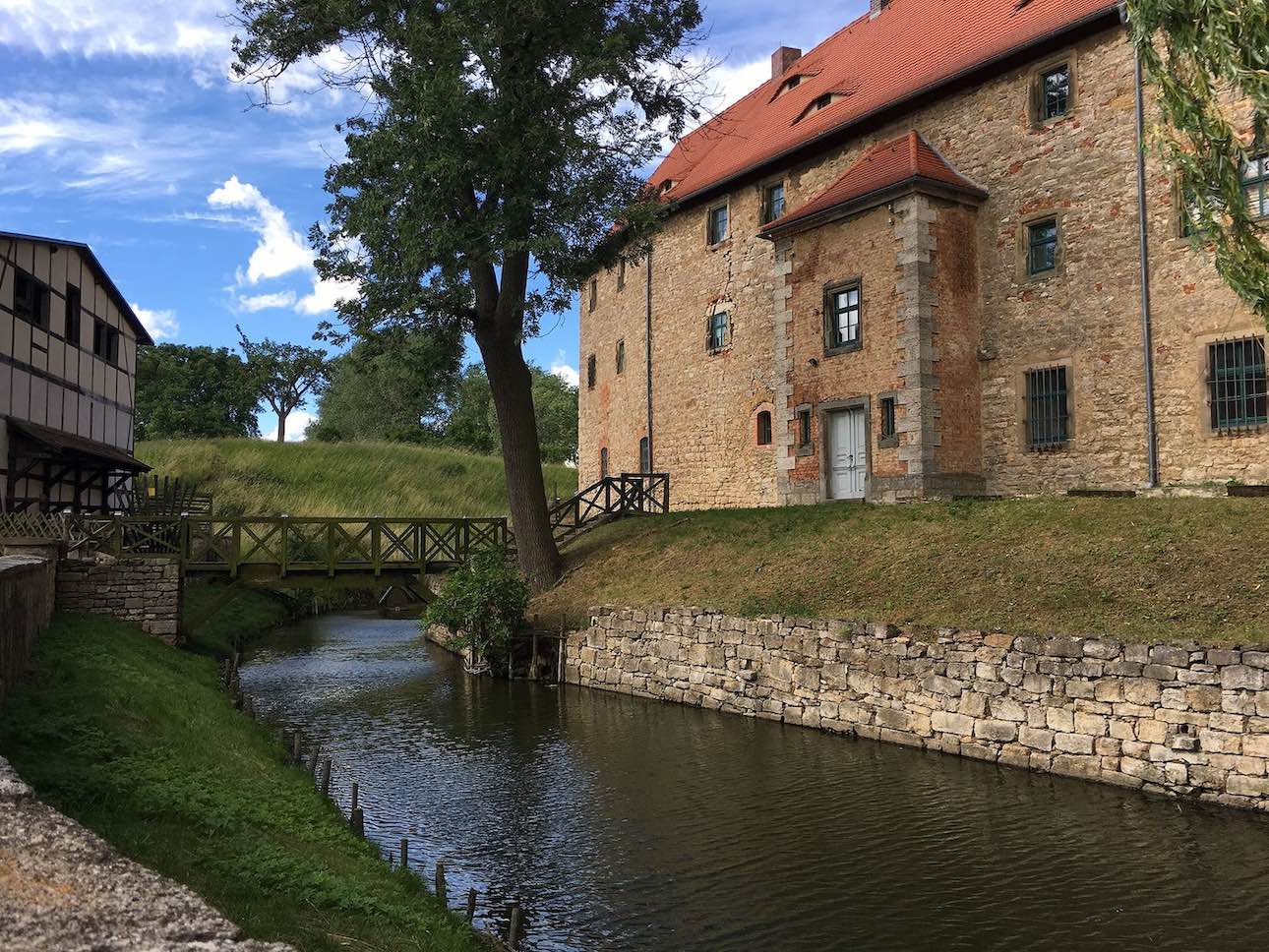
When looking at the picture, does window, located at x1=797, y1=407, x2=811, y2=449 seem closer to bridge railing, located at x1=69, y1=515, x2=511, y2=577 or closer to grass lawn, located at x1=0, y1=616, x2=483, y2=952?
bridge railing, located at x1=69, y1=515, x2=511, y2=577

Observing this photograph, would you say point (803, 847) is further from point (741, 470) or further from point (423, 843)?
point (741, 470)

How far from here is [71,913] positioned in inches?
112

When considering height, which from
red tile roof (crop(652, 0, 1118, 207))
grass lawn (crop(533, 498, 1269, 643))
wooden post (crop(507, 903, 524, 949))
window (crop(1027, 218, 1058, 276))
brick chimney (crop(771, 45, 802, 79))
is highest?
brick chimney (crop(771, 45, 802, 79))

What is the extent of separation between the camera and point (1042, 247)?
62.5ft

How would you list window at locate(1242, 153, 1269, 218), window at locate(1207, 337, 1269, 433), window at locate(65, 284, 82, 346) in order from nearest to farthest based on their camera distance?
1. window at locate(1242, 153, 1269, 218)
2. window at locate(1207, 337, 1269, 433)
3. window at locate(65, 284, 82, 346)

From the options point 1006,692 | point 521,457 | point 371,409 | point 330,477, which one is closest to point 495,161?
point 521,457

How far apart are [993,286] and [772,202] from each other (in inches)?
296

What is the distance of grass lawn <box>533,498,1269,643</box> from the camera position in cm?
1103

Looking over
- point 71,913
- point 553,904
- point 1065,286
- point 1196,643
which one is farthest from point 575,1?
point 71,913

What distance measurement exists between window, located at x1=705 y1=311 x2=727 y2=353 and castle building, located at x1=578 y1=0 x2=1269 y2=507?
1857 millimetres

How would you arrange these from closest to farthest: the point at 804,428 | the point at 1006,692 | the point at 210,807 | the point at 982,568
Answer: the point at 210,807, the point at 1006,692, the point at 982,568, the point at 804,428

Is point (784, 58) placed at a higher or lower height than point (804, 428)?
higher

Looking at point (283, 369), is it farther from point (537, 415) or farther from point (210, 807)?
point (210, 807)

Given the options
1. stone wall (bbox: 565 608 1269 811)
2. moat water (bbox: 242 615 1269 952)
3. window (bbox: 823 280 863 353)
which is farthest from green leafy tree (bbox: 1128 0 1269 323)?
window (bbox: 823 280 863 353)
